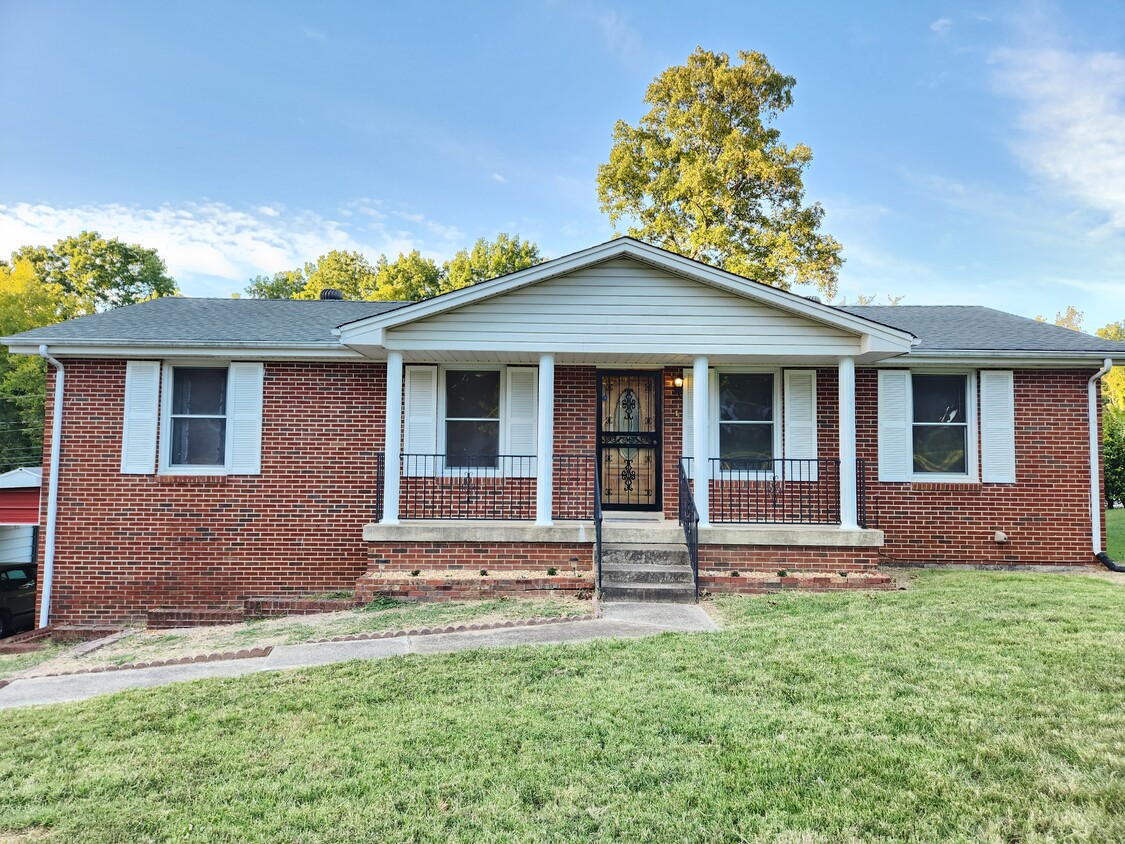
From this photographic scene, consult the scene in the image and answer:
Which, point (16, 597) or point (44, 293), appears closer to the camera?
point (16, 597)

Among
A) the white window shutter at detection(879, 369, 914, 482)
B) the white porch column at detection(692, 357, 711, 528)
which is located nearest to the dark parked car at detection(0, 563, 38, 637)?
the white porch column at detection(692, 357, 711, 528)

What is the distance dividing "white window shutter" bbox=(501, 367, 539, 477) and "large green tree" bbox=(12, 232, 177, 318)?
1298 inches

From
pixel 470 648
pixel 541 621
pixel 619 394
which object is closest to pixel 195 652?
pixel 470 648

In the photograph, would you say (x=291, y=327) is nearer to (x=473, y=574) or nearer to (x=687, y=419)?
(x=473, y=574)

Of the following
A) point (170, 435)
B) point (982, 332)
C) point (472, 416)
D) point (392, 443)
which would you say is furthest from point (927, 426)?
point (170, 435)

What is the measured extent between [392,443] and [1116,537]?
13.5 meters

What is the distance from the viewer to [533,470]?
9312mm

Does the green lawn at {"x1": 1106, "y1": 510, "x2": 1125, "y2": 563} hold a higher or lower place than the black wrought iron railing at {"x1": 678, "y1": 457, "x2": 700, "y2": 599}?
lower

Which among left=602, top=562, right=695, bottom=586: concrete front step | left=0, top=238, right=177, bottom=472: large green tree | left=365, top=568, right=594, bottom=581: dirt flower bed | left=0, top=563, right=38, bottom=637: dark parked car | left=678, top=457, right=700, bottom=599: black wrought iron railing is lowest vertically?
left=0, top=563, right=38, bottom=637: dark parked car

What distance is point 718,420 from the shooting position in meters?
9.44

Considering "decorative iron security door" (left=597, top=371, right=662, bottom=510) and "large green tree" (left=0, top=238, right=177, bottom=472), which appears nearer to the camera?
"decorative iron security door" (left=597, top=371, right=662, bottom=510)

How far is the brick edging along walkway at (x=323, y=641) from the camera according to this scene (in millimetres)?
Answer: 5594

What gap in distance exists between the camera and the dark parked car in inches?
454

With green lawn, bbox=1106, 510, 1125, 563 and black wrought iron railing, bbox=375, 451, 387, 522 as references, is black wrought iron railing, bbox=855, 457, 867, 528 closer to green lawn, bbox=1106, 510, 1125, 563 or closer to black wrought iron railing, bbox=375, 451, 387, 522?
green lawn, bbox=1106, 510, 1125, 563
